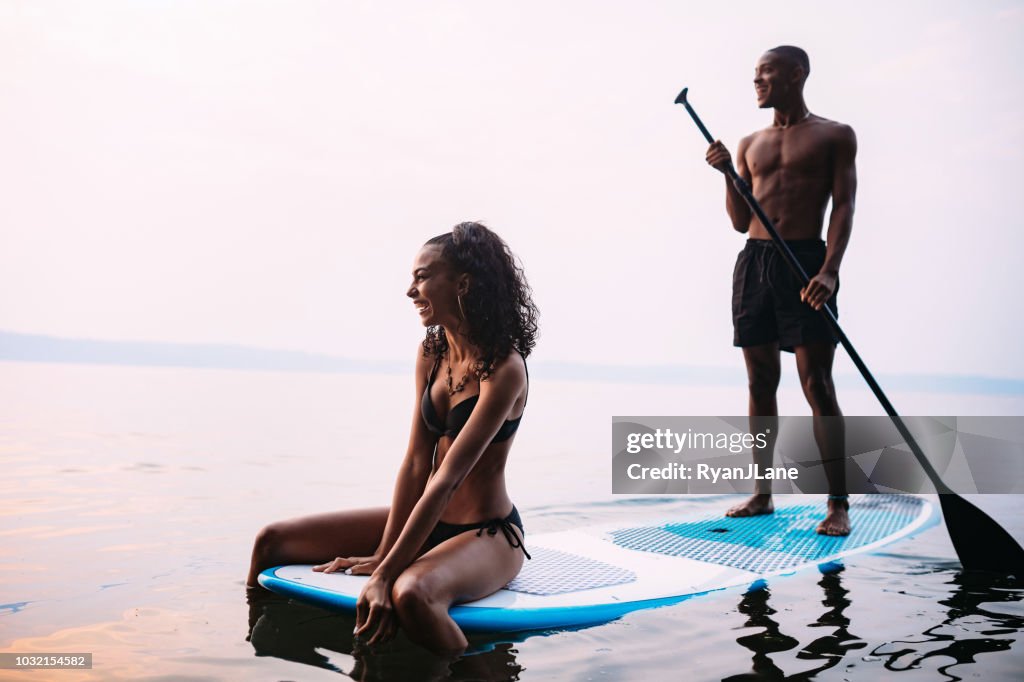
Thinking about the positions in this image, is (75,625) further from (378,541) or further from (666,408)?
(666,408)

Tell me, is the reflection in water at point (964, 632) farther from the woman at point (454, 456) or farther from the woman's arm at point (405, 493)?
the woman's arm at point (405, 493)

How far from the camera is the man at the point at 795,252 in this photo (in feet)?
12.4

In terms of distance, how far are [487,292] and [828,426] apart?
1903 millimetres

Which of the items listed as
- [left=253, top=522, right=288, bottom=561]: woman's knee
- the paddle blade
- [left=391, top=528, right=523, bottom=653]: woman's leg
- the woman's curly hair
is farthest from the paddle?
[left=253, top=522, right=288, bottom=561]: woman's knee

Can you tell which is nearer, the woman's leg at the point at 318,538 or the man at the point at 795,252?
the woman's leg at the point at 318,538

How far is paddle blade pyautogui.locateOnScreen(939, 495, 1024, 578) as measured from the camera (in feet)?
10.9

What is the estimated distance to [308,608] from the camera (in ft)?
8.56

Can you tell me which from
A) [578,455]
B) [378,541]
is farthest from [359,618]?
[578,455]

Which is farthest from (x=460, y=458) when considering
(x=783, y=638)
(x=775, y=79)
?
Result: (x=775, y=79)

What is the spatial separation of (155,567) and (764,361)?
8.40 feet

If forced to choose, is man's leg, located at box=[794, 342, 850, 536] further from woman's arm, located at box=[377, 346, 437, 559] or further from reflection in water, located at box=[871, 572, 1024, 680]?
woman's arm, located at box=[377, 346, 437, 559]

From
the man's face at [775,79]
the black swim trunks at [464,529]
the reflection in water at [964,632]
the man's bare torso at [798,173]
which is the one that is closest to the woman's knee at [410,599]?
the black swim trunks at [464,529]

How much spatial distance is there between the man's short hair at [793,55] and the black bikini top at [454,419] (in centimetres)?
215

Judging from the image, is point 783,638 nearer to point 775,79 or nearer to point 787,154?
point 787,154
